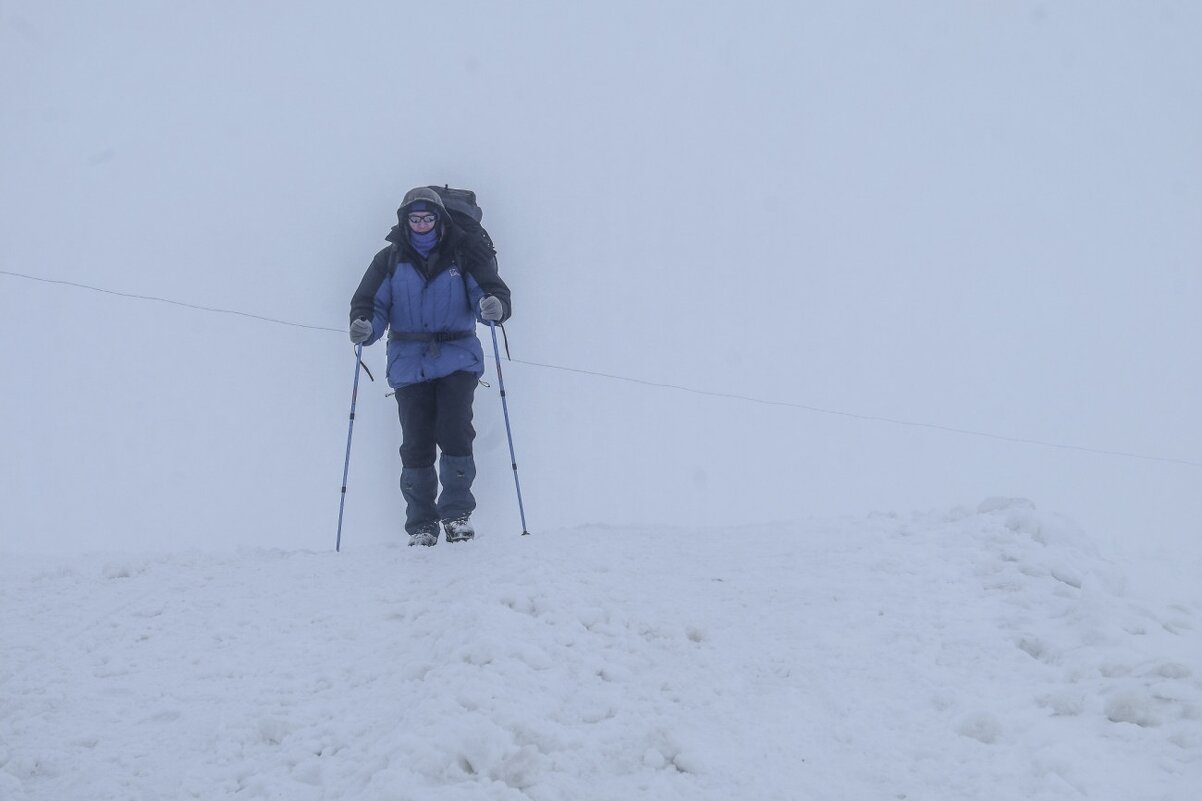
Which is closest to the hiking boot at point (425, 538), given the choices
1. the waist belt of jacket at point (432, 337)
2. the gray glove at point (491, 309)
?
the waist belt of jacket at point (432, 337)

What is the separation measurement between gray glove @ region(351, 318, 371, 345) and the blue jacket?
6 centimetres

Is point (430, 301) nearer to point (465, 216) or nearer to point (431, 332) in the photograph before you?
point (431, 332)

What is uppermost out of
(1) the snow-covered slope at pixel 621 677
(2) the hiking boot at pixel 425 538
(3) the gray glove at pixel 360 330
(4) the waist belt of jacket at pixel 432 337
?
(3) the gray glove at pixel 360 330

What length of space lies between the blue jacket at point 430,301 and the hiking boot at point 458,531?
0.96 meters

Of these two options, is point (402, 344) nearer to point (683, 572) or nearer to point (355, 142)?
point (683, 572)

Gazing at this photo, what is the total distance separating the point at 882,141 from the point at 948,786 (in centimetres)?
17542

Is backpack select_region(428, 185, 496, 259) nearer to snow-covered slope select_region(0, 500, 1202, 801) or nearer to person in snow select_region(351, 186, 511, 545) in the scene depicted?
person in snow select_region(351, 186, 511, 545)

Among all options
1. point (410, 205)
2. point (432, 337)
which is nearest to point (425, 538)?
point (432, 337)

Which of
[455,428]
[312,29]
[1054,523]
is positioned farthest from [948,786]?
[312,29]

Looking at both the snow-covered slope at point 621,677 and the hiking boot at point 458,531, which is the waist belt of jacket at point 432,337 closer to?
the hiking boot at point 458,531

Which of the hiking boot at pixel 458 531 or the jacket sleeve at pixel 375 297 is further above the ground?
the jacket sleeve at pixel 375 297

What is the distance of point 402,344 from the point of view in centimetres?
645

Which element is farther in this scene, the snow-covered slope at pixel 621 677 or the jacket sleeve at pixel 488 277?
the jacket sleeve at pixel 488 277

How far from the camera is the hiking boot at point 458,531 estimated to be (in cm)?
621
